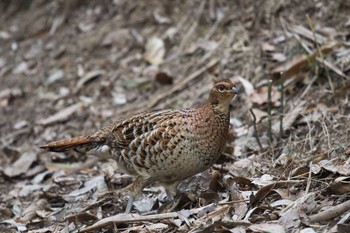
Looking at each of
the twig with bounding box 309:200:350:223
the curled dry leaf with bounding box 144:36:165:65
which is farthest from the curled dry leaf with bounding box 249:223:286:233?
the curled dry leaf with bounding box 144:36:165:65

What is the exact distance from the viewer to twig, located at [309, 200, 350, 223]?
13.1 feet

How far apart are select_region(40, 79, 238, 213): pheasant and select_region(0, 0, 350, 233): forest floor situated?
0.71 feet

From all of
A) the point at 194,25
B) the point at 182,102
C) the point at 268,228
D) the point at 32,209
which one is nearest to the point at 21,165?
the point at 32,209

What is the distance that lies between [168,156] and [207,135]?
0.34 m

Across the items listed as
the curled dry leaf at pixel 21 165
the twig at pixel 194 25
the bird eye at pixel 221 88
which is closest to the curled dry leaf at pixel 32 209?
the curled dry leaf at pixel 21 165

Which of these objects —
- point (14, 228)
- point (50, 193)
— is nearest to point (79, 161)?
point (50, 193)

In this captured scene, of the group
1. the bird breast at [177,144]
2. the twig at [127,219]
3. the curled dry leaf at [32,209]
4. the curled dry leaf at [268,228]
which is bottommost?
the curled dry leaf at [32,209]

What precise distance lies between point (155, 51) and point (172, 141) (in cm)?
407

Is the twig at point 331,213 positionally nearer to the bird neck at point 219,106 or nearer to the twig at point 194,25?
the bird neck at point 219,106

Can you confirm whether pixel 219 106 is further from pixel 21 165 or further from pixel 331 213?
pixel 21 165

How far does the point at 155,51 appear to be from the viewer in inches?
348

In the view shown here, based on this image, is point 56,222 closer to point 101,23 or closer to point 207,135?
point 207,135

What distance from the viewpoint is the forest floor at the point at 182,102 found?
15.2 ft

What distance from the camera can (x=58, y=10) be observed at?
1047 cm
